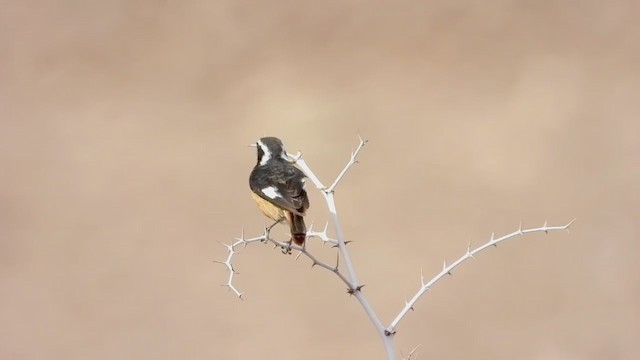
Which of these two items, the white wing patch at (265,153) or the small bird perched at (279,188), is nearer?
the small bird perched at (279,188)

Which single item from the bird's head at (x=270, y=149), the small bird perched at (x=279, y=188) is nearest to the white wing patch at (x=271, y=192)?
the small bird perched at (x=279, y=188)

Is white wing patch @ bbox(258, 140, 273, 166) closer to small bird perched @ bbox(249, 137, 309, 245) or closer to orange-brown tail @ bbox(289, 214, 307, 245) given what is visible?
small bird perched @ bbox(249, 137, 309, 245)

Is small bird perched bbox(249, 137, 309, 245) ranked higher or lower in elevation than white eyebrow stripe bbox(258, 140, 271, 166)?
lower

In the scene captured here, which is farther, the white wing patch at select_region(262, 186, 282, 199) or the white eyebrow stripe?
the white eyebrow stripe

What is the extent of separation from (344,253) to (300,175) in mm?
430

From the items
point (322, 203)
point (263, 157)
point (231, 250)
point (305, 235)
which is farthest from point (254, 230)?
point (231, 250)

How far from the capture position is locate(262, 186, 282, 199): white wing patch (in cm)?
154

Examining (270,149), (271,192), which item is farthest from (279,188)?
(270,149)

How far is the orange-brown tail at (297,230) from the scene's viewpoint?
1.47 meters

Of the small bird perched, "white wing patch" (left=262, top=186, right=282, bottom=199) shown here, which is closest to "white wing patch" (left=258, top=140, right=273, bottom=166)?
the small bird perched

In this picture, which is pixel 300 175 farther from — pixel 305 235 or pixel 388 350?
pixel 388 350

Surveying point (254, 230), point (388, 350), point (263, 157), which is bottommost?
point (388, 350)

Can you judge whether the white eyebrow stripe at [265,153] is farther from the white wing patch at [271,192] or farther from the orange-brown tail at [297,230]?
the orange-brown tail at [297,230]

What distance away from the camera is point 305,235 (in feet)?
4.82
